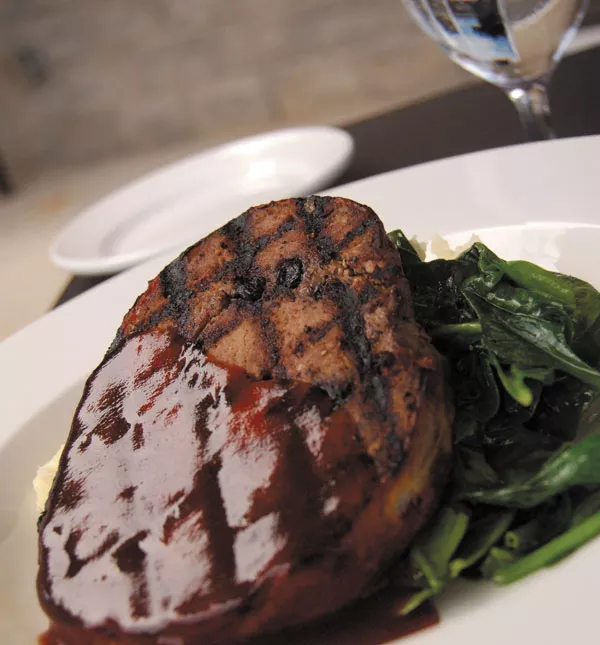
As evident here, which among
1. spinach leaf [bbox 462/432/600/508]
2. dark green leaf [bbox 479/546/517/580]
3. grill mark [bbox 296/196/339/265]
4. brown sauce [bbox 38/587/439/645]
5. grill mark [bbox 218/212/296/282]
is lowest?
brown sauce [bbox 38/587/439/645]

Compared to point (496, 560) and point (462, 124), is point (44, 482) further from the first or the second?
point (462, 124)

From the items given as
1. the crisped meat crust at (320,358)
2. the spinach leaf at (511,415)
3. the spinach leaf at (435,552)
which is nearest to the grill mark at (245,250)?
the crisped meat crust at (320,358)

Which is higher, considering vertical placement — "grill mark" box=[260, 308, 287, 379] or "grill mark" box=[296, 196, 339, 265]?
"grill mark" box=[296, 196, 339, 265]

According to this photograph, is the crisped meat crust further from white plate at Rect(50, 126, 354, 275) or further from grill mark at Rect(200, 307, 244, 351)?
white plate at Rect(50, 126, 354, 275)

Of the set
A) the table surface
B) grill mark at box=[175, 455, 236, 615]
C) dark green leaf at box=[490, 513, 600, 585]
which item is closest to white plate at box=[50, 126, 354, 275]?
the table surface

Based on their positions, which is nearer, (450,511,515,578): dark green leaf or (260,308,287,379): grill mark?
(450,511,515,578): dark green leaf

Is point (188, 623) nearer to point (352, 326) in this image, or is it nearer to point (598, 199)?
point (352, 326)

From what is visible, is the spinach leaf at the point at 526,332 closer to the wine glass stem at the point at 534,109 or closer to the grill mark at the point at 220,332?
the grill mark at the point at 220,332
